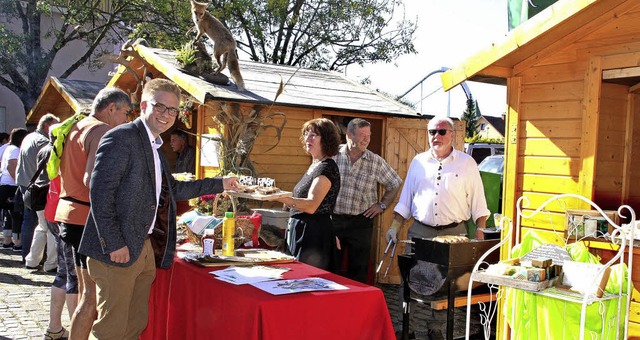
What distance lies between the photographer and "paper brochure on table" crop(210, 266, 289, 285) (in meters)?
3.48

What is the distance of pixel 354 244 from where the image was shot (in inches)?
236

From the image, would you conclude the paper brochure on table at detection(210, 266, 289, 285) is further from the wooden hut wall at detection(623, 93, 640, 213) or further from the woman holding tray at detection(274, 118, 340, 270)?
the wooden hut wall at detection(623, 93, 640, 213)

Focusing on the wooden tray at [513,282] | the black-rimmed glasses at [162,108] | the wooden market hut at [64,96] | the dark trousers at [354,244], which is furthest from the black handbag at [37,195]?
the wooden market hut at [64,96]

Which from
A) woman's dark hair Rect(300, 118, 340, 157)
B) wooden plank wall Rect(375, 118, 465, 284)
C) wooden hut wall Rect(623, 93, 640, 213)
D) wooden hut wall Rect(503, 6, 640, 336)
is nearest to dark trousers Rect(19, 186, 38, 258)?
wooden plank wall Rect(375, 118, 465, 284)

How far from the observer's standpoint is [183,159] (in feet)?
32.4

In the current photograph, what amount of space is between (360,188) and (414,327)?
153cm

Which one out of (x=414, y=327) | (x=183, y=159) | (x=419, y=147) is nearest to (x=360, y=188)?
(x=414, y=327)

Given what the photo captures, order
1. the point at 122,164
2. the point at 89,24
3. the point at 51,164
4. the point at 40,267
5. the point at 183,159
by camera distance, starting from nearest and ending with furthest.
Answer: the point at 122,164 < the point at 51,164 < the point at 40,267 < the point at 183,159 < the point at 89,24

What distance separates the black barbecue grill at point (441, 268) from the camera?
433 cm

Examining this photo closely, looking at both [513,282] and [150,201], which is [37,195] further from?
[513,282]

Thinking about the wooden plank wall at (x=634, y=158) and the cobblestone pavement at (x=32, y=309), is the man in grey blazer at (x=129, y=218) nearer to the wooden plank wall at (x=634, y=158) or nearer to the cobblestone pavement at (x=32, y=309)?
the cobblestone pavement at (x=32, y=309)

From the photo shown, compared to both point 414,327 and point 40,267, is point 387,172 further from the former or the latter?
point 40,267

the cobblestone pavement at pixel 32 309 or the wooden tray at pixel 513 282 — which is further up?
the wooden tray at pixel 513 282

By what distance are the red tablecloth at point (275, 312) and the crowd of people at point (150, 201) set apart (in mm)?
292
